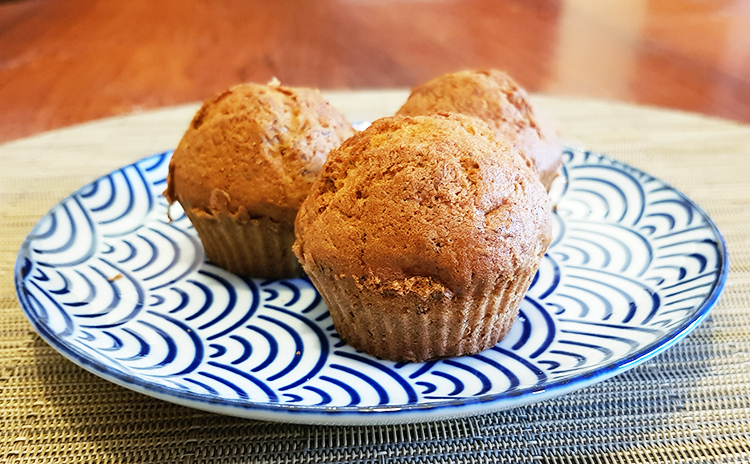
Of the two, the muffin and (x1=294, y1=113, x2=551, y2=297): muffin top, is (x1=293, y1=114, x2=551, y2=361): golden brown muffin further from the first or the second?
the muffin

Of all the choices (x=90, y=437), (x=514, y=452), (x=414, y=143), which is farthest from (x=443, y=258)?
(x=90, y=437)

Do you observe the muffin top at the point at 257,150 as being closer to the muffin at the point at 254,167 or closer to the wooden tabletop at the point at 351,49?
the muffin at the point at 254,167

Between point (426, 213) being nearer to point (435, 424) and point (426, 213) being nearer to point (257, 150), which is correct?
point (435, 424)

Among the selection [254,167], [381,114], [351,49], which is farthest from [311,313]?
[351,49]

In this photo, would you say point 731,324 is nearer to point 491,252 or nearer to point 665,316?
point 665,316

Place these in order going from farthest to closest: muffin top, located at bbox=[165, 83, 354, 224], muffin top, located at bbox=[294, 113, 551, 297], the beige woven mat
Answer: muffin top, located at bbox=[165, 83, 354, 224] → muffin top, located at bbox=[294, 113, 551, 297] → the beige woven mat

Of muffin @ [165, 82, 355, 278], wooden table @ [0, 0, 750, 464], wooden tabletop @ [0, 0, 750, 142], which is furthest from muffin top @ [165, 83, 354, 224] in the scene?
wooden tabletop @ [0, 0, 750, 142]
